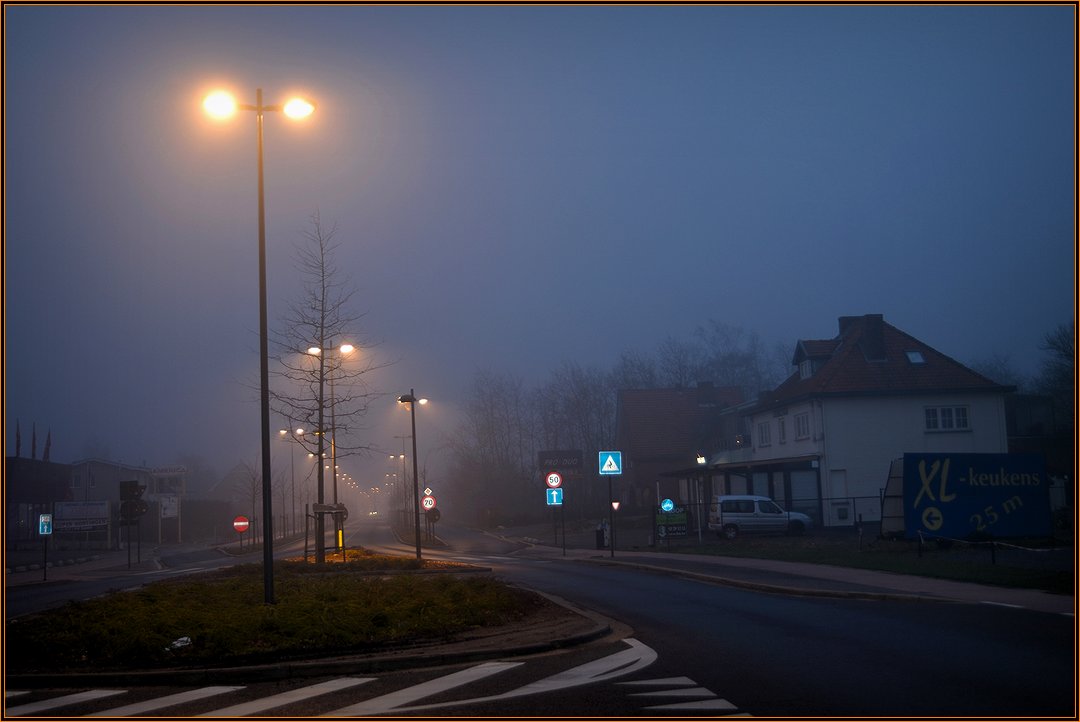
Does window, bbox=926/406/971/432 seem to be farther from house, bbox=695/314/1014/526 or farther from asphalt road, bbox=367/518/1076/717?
asphalt road, bbox=367/518/1076/717

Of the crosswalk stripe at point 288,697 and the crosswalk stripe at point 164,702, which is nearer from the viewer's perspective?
the crosswalk stripe at point 288,697

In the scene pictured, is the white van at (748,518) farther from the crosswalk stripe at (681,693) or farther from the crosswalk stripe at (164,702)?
the crosswalk stripe at (164,702)

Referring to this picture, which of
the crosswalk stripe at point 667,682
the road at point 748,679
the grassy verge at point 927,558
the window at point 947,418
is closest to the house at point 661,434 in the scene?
the window at point 947,418

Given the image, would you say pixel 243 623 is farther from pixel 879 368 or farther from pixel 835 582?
pixel 879 368

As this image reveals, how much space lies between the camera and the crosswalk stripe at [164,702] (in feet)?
30.5

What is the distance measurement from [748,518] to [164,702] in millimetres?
38385

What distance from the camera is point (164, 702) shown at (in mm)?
9797

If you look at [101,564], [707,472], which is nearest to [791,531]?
[707,472]

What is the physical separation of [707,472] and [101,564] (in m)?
30.8

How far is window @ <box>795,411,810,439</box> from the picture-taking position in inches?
2048

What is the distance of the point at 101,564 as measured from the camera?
49.2m

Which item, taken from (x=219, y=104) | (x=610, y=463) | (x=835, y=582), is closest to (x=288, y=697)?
(x=219, y=104)

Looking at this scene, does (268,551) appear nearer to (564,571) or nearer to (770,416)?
(564,571)

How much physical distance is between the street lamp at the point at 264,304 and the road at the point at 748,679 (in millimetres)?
3981
